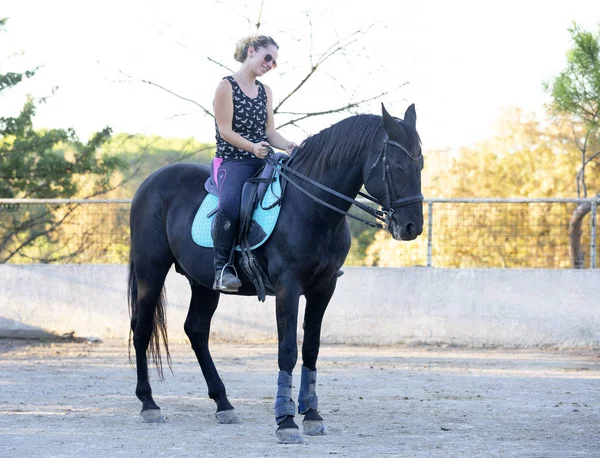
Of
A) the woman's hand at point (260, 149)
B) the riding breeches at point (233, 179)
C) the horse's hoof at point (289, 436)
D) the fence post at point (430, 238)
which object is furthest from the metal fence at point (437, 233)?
the horse's hoof at point (289, 436)

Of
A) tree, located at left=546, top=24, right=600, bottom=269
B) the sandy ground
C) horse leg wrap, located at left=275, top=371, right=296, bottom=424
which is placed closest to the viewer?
the sandy ground

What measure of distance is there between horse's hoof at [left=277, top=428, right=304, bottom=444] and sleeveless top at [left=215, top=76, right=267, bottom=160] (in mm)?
2045

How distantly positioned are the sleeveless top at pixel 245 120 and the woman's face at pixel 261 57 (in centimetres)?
19

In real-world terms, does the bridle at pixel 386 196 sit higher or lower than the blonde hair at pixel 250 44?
lower

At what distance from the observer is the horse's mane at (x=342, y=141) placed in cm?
564

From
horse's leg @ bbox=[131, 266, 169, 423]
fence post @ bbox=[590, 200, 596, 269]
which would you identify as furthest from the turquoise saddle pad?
fence post @ bbox=[590, 200, 596, 269]

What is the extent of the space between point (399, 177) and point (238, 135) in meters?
1.30

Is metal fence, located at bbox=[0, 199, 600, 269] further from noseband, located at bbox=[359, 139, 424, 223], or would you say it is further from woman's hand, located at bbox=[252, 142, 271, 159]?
noseband, located at bbox=[359, 139, 424, 223]

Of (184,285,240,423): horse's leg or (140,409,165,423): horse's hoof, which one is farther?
(184,285,240,423): horse's leg

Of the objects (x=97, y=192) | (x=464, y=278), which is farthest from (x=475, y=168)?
(x=464, y=278)

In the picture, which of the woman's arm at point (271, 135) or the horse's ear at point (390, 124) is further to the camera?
the woman's arm at point (271, 135)

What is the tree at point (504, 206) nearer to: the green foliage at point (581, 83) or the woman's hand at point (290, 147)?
the green foliage at point (581, 83)

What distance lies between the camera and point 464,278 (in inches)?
461

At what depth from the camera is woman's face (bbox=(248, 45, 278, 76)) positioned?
6.13 metres
